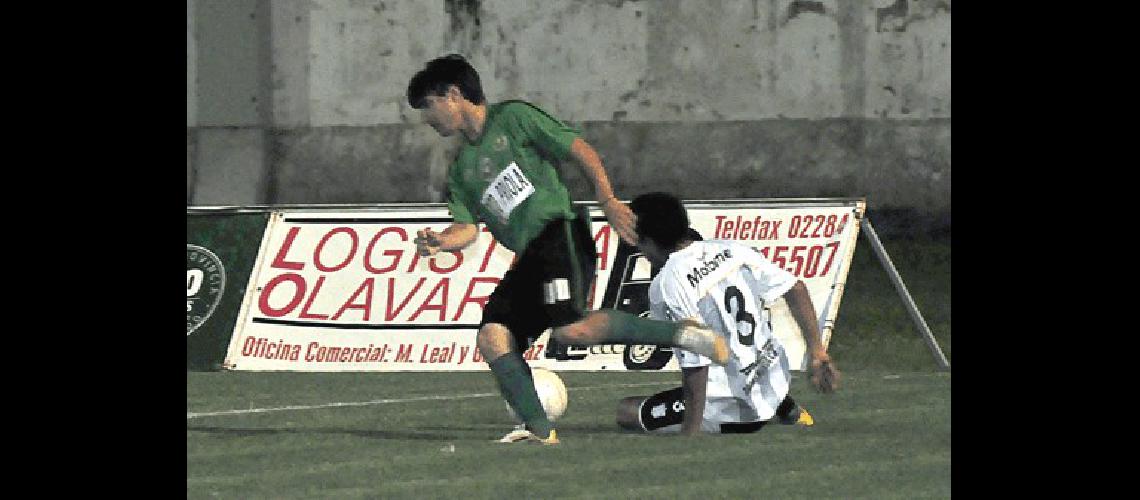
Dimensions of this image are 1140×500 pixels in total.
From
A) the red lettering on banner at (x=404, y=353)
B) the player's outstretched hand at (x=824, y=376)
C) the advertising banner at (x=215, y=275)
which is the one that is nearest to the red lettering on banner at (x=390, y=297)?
the red lettering on banner at (x=404, y=353)

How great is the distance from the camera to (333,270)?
50.2 feet

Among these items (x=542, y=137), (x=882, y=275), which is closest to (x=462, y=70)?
(x=542, y=137)

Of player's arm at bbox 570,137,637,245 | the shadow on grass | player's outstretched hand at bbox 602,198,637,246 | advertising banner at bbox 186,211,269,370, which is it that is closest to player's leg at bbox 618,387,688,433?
the shadow on grass

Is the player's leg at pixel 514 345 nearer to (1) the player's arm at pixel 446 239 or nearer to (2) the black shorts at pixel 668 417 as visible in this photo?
(1) the player's arm at pixel 446 239

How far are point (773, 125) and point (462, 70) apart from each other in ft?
38.7

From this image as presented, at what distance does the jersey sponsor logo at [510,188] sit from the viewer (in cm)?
1064

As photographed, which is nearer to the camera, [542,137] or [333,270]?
[542,137]

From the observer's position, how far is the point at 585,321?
10.9 metres

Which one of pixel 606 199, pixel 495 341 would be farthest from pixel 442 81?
pixel 495 341

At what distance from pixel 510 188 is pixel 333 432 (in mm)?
1599

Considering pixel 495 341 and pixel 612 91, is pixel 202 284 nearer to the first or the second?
pixel 495 341

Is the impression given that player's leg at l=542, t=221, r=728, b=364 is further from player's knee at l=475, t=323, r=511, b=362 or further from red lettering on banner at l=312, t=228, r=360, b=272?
red lettering on banner at l=312, t=228, r=360, b=272
